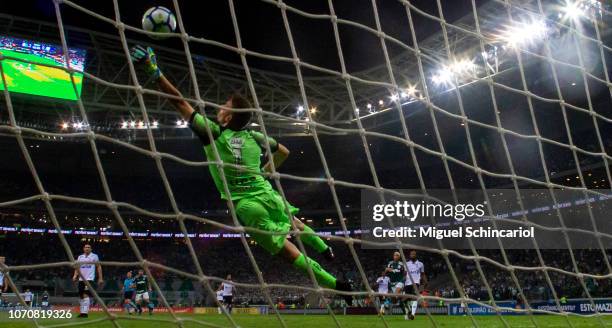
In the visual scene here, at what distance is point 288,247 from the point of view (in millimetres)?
4148

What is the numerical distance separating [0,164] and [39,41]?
1588cm

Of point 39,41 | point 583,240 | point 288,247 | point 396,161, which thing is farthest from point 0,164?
point 288,247

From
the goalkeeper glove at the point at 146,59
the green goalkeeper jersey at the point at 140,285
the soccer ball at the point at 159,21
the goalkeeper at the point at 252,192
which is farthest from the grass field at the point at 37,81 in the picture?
the goalkeeper glove at the point at 146,59

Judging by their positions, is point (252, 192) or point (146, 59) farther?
point (252, 192)

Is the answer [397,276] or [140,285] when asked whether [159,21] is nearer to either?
[397,276]

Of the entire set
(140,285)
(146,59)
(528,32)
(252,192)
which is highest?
(528,32)

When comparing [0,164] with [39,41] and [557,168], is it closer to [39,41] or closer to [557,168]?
[39,41]

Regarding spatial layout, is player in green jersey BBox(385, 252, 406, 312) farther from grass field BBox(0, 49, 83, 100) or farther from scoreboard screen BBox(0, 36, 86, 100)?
grass field BBox(0, 49, 83, 100)

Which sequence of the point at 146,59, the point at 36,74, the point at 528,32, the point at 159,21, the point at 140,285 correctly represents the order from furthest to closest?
the point at 36,74
the point at 140,285
the point at 528,32
the point at 159,21
the point at 146,59

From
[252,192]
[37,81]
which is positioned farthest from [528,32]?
[37,81]

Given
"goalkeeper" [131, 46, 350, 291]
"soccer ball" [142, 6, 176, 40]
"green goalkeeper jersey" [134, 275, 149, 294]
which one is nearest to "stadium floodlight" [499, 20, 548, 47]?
"goalkeeper" [131, 46, 350, 291]

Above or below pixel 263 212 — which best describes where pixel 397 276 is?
above

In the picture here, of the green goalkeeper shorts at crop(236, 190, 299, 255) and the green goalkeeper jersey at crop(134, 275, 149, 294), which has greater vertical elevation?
the green goalkeeper jersey at crop(134, 275, 149, 294)

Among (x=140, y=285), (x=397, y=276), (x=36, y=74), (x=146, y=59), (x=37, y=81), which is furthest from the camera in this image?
(x=36, y=74)
